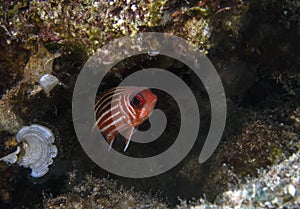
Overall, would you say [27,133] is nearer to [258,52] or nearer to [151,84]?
[151,84]

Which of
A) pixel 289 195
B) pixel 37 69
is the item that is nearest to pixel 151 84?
pixel 37 69

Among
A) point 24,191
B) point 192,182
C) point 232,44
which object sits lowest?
point 192,182

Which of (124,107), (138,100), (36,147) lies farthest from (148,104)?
(36,147)

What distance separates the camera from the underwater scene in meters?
2.83

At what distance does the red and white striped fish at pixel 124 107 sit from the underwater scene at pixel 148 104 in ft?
0.04

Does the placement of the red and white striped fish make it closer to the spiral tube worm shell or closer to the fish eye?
the fish eye

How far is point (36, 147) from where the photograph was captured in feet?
10.3

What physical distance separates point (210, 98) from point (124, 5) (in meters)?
1.69

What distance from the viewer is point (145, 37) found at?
2.86 metres

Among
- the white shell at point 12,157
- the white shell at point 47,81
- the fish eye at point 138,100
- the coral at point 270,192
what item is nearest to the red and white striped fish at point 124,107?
the fish eye at point 138,100

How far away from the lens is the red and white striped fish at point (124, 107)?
3.12 metres

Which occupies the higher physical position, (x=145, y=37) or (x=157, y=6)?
(x=157, y=6)

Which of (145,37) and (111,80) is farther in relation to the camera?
(111,80)

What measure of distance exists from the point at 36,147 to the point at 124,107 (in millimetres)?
998
